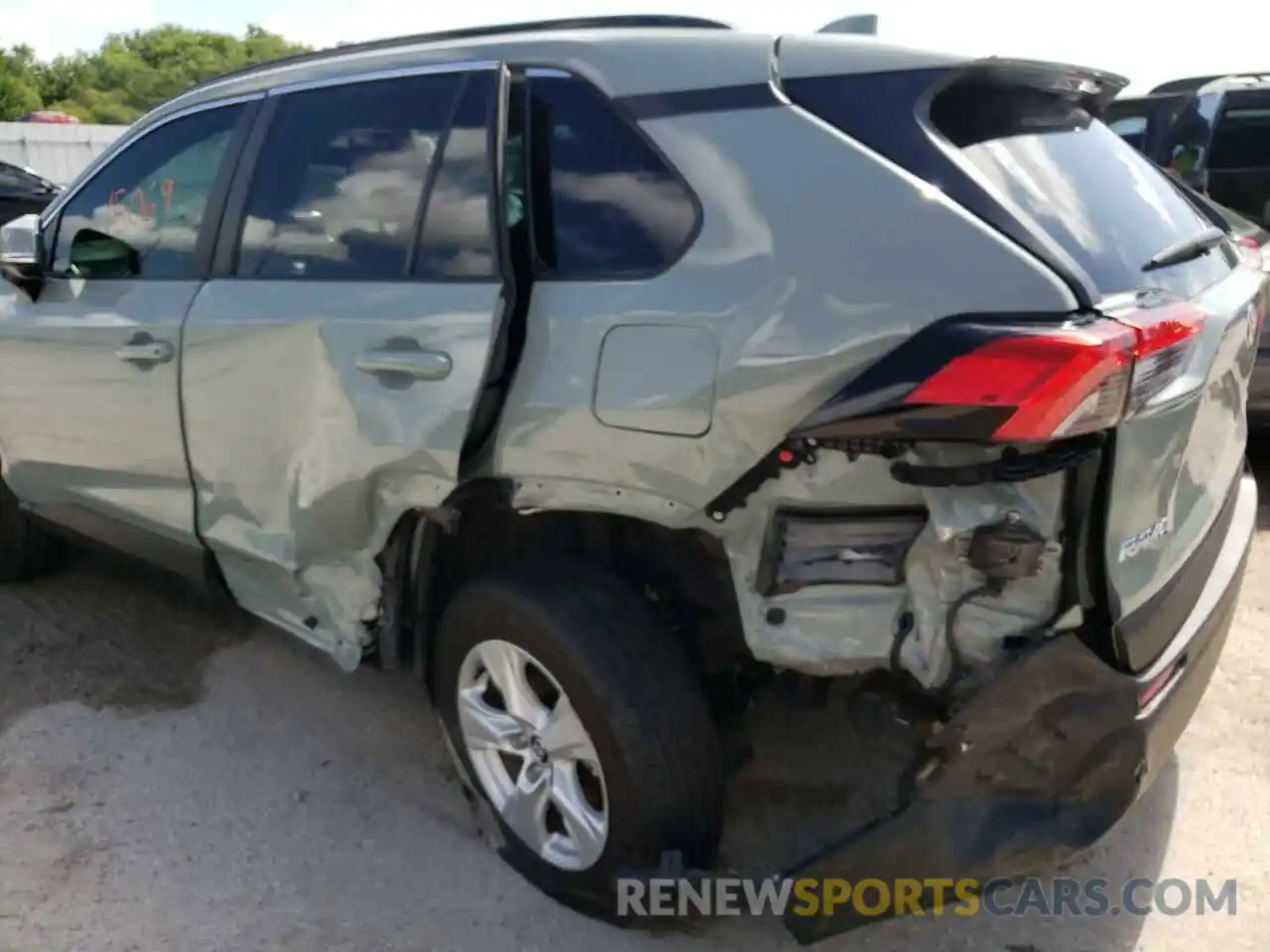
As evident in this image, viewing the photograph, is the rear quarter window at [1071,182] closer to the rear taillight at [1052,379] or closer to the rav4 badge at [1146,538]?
the rear taillight at [1052,379]

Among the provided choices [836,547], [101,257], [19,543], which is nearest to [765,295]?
[836,547]

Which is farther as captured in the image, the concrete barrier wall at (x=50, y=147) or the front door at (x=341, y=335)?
the concrete barrier wall at (x=50, y=147)

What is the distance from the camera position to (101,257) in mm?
3588

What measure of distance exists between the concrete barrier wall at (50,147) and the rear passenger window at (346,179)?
19.4 m

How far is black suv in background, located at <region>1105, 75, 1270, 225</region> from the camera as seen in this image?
7301 millimetres

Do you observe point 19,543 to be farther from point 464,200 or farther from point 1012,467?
point 1012,467

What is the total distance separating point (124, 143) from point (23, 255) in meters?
0.47

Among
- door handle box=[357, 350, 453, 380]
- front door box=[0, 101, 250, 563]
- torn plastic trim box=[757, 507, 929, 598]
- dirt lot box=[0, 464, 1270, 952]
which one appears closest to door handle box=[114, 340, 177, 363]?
front door box=[0, 101, 250, 563]

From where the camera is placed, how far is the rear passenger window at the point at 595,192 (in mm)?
2340

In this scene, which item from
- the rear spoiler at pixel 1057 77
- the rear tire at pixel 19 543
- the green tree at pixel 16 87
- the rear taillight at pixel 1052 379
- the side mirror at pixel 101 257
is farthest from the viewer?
the green tree at pixel 16 87

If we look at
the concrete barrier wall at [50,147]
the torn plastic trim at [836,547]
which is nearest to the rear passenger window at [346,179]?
the torn plastic trim at [836,547]

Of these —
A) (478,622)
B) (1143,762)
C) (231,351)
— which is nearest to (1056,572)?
(1143,762)

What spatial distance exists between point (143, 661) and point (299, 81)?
2.03m

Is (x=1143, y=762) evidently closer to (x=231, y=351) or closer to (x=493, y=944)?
(x=493, y=944)
